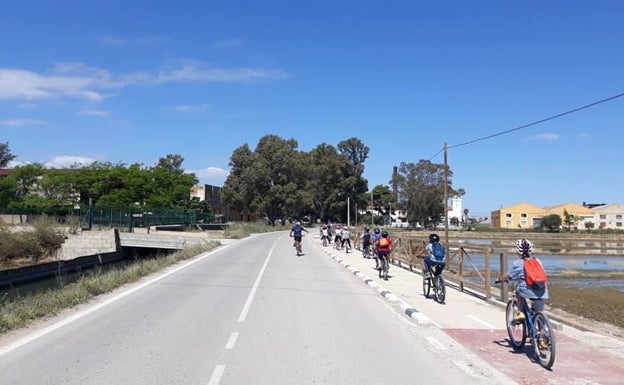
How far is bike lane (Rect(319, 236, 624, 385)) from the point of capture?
7.11 meters

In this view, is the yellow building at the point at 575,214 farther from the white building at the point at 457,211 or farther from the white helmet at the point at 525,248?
the white helmet at the point at 525,248

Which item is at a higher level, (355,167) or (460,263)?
(355,167)

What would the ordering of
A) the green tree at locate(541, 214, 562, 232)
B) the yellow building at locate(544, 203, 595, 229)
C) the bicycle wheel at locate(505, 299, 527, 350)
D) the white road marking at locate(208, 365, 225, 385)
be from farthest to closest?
the yellow building at locate(544, 203, 595, 229)
the green tree at locate(541, 214, 562, 232)
the bicycle wheel at locate(505, 299, 527, 350)
the white road marking at locate(208, 365, 225, 385)

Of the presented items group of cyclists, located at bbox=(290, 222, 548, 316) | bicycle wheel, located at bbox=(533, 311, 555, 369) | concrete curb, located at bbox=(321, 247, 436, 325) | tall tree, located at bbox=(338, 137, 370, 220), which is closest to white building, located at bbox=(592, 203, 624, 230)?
tall tree, located at bbox=(338, 137, 370, 220)

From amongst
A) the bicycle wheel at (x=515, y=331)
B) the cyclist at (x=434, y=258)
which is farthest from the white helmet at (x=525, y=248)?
the cyclist at (x=434, y=258)

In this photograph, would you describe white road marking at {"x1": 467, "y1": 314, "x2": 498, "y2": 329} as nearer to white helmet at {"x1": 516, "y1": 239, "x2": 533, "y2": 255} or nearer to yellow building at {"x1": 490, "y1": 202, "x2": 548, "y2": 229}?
white helmet at {"x1": 516, "y1": 239, "x2": 533, "y2": 255}

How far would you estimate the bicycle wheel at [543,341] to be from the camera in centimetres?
736

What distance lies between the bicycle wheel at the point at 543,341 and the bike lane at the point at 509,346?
121 mm

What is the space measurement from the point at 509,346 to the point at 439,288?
5.28 meters

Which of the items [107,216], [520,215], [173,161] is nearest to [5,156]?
[173,161]

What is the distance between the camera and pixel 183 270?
2180 centimetres

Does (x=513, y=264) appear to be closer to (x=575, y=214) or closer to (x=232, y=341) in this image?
(x=232, y=341)

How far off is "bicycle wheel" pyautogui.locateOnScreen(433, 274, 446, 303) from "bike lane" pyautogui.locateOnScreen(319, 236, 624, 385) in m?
0.18

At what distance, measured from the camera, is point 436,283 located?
14.3 m
